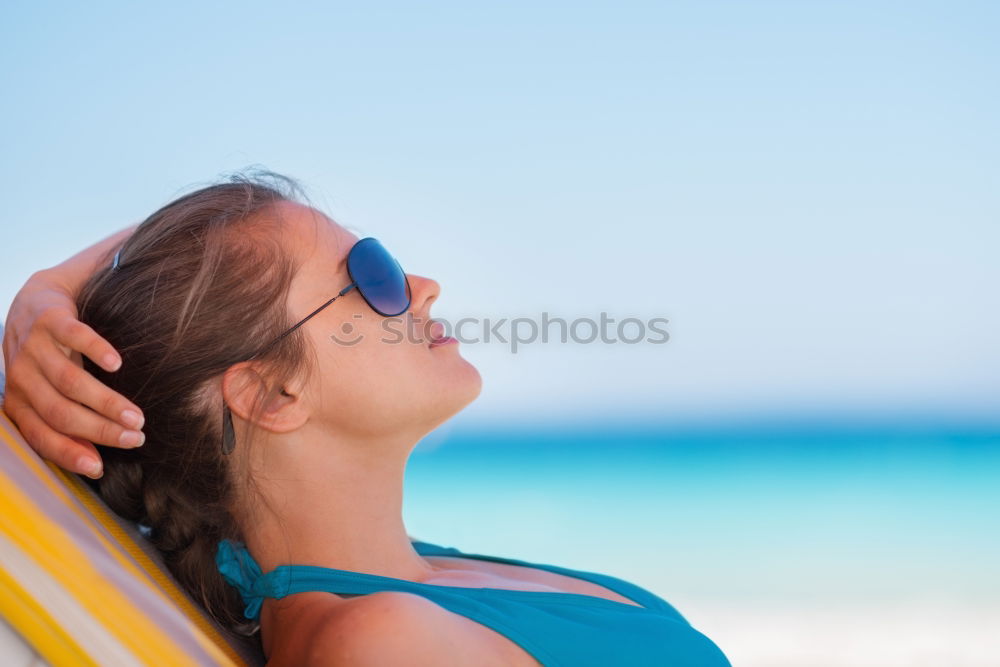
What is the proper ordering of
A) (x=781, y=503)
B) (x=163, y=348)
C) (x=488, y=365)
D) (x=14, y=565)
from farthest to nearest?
(x=488, y=365) → (x=781, y=503) → (x=163, y=348) → (x=14, y=565)

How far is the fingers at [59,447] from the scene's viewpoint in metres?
1.69

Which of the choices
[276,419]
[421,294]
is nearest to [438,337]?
[421,294]

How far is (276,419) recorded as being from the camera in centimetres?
192

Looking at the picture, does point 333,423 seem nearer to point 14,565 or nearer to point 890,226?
point 14,565

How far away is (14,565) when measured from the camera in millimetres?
1265

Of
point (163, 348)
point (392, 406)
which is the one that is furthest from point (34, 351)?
point (392, 406)

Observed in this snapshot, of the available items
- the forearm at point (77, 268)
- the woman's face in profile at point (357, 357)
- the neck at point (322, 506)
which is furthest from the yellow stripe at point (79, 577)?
the forearm at point (77, 268)

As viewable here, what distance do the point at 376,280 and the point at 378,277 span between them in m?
0.01

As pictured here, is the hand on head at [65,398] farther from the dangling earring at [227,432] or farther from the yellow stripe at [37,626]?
the yellow stripe at [37,626]

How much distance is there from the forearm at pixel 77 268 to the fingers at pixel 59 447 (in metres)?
0.40

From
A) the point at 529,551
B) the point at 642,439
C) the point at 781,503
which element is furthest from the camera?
the point at 642,439

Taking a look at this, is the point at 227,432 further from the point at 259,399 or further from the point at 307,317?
the point at 307,317

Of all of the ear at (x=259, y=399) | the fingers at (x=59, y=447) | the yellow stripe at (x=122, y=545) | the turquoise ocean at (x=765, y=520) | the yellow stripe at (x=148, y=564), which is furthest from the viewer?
the turquoise ocean at (x=765, y=520)

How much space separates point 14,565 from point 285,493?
0.73m
